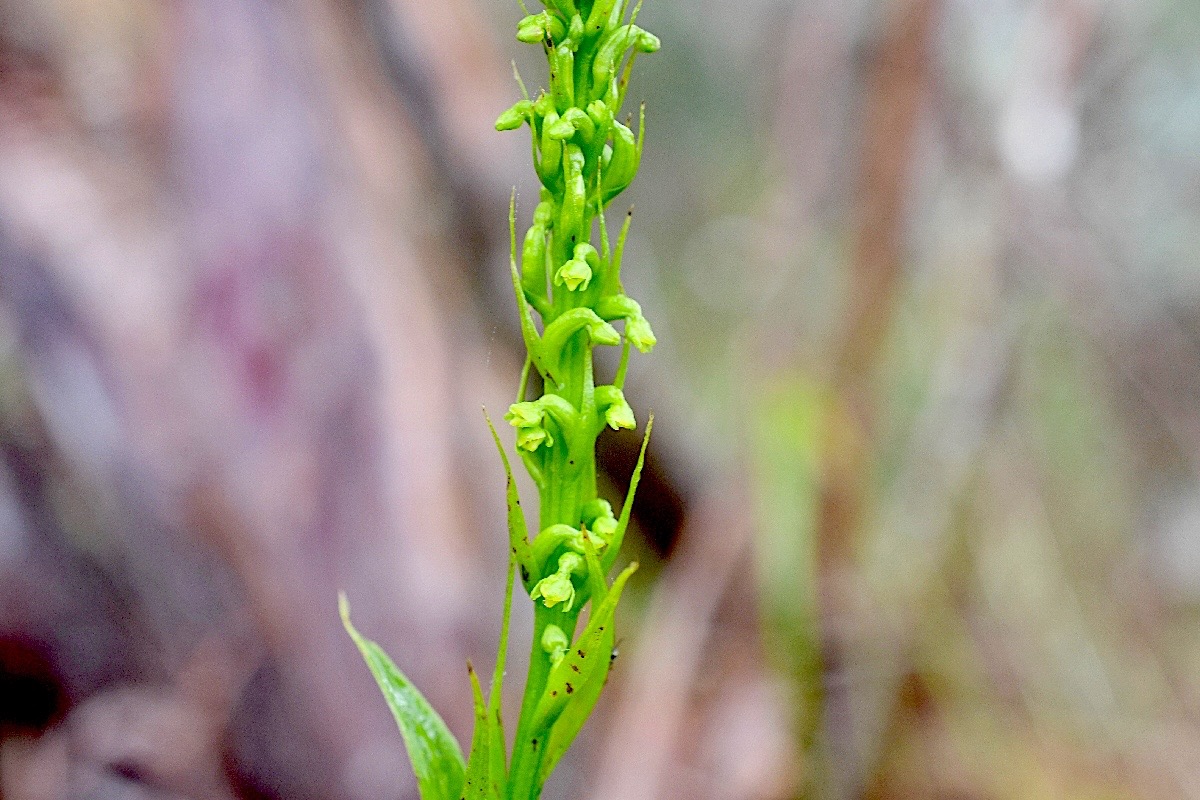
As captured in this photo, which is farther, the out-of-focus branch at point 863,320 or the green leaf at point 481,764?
the out-of-focus branch at point 863,320

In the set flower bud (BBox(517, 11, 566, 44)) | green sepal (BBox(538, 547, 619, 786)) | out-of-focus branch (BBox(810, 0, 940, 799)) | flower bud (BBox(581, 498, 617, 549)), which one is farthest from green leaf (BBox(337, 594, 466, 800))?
out-of-focus branch (BBox(810, 0, 940, 799))

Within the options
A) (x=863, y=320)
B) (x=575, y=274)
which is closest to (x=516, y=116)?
(x=575, y=274)

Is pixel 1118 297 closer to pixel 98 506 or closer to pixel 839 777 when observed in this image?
pixel 839 777

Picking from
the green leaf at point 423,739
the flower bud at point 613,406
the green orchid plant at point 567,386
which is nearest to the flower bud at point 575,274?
the green orchid plant at point 567,386

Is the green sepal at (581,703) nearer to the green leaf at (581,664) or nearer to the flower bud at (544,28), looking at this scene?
the green leaf at (581,664)

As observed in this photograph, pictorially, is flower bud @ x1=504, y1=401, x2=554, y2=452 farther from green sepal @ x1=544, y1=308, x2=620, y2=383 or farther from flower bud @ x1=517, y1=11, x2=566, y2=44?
flower bud @ x1=517, y1=11, x2=566, y2=44

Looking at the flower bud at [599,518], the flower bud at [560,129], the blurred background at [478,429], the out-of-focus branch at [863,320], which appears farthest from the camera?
the out-of-focus branch at [863,320]
